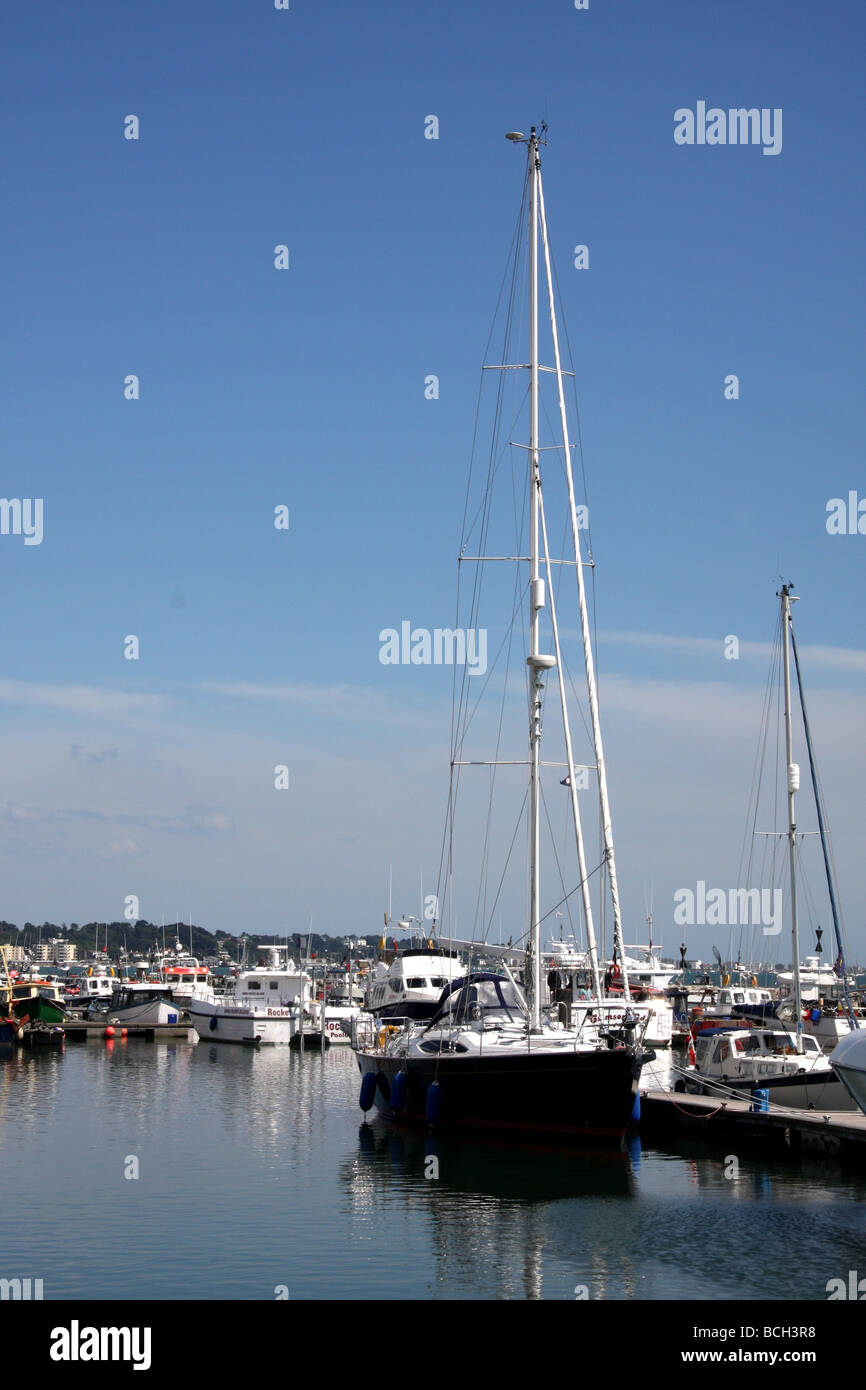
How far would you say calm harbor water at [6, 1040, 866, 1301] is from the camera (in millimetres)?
21906

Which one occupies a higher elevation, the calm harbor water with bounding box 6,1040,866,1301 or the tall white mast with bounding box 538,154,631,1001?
the tall white mast with bounding box 538,154,631,1001

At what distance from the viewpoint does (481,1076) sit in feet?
115

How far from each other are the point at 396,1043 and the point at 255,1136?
203 inches

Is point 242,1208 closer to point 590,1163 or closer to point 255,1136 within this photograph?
point 590,1163

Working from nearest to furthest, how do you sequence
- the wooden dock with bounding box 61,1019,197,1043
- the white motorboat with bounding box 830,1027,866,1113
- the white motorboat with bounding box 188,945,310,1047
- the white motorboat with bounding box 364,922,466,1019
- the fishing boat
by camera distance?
the white motorboat with bounding box 830,1027,866,1113 → the white motorboat with bounding box 364,922,466,1019 → the white motorboat with bounding box 188,945,310,1047 → the wooden dock with bounding box 61,1019,197,1043 → the fishing boat

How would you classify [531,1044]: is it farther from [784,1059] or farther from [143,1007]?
[143,1007]

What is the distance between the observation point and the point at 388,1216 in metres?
27.6

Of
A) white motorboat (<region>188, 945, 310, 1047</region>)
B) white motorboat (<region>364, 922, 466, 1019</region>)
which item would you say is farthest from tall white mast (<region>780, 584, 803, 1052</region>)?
white motorboat (<region>188, 945, 310, 1047</region>)

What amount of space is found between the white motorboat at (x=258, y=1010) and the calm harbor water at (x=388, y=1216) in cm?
3290

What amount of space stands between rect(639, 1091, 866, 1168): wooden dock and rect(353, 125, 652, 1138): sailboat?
10.8 feet

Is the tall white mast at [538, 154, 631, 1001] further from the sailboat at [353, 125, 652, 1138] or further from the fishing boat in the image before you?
the fishing boat

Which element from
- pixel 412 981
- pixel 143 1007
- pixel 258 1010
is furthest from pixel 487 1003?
pixel 143 1007
